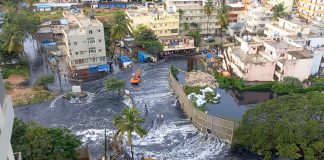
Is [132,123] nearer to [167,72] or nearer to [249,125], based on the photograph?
[249,125]

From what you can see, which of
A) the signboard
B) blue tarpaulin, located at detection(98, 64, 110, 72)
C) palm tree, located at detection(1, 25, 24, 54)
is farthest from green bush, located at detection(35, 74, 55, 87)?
palm tree, located at detection(1, 25, 24, 54)

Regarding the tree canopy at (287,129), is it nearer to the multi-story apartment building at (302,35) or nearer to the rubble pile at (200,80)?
the rubble pile at (200,80)

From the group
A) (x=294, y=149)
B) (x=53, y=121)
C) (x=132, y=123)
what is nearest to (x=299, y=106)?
(x=294, y=149)

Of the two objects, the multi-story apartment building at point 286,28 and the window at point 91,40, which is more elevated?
the multi-story apartment building at point 286,28

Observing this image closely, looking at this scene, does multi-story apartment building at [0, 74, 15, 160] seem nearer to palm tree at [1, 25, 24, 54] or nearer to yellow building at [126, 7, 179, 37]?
palm tree at [1, 25, 24, 54]

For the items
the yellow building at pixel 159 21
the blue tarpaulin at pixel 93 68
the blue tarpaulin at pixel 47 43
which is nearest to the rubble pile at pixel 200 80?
the blue tarpaulin at pixel 93 68
